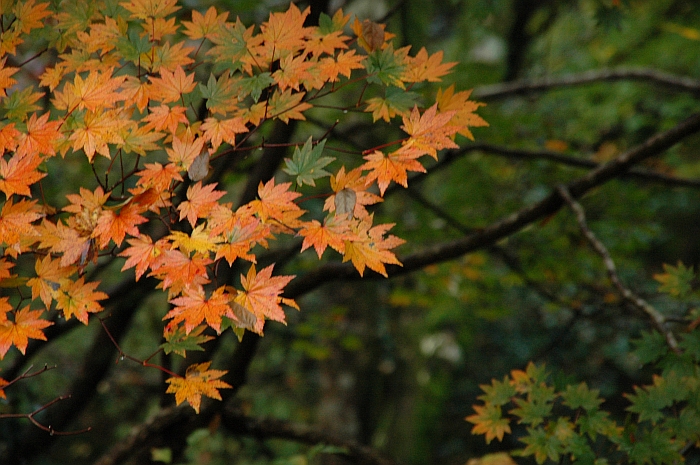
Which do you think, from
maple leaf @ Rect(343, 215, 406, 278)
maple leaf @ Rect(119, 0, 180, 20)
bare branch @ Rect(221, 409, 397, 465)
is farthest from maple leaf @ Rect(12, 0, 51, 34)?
bare branch @ Rect(221, 409, 397, 465)

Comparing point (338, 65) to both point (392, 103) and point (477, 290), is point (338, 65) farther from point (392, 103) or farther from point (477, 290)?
point (477, 290)

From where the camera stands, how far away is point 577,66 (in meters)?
6.91

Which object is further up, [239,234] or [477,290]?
[477,290]

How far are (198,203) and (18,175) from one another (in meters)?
0.45

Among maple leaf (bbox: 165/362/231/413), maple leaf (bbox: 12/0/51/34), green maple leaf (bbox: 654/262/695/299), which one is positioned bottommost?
maple leaf (bbox: 165/362/231/413)

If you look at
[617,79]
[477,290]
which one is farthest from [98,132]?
[477,290]

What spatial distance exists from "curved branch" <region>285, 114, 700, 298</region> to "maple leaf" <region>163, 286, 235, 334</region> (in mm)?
1076

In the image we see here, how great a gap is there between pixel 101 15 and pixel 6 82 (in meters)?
0.38

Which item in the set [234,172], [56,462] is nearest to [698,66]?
[234,172]

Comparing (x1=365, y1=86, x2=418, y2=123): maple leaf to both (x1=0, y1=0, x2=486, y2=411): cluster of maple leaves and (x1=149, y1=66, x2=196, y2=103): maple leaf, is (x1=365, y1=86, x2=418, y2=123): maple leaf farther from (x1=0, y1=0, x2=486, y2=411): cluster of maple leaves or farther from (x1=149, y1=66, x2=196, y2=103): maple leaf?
(x1=149, y1=66, x2=196, y2=103): maple leaf

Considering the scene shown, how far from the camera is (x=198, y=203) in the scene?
142cm

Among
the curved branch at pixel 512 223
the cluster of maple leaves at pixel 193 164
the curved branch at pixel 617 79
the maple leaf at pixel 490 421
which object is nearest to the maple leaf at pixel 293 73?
the cluster of maple leaves at pixel 193 164

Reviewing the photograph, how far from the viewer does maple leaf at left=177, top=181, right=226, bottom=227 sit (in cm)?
141

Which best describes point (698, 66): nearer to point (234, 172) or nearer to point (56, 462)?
point (234, 172)
